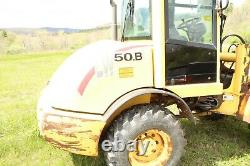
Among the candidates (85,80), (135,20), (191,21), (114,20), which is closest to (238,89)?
(191,21)

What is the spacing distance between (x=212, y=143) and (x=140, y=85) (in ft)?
6.16

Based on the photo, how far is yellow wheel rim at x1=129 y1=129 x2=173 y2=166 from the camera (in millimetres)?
4227

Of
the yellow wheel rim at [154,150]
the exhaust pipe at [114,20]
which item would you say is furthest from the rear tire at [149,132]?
the exhaust pipe at [114,20]

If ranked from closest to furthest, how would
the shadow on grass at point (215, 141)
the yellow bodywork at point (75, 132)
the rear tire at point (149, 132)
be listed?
the yellow bodywork at point (75, 132) → the rear tire at point (149, 132) → the shadow on grass at point (215, 141)

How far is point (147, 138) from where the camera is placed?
14.0 ft

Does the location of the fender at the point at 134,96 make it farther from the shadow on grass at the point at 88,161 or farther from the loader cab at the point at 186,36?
the shadow on grass at the point at 88,161

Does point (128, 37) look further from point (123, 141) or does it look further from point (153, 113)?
point (123, 141)

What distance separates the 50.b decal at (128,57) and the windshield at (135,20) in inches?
16.7

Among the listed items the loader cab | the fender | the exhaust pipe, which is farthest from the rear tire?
the exhaust pipe

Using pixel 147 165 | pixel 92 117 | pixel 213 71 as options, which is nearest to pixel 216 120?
pixel 213 71

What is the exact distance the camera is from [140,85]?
4137mm

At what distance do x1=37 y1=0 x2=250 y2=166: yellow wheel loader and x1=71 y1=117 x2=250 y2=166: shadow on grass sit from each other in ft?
2.09

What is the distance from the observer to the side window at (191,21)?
423cm

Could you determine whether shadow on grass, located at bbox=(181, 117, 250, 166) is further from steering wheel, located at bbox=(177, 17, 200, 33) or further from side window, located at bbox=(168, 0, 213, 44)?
steering wheel, located at bbox=(177, 17, 200, 33)
